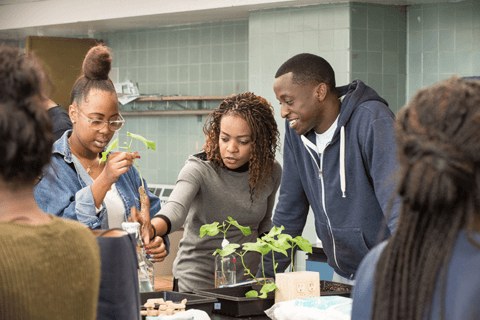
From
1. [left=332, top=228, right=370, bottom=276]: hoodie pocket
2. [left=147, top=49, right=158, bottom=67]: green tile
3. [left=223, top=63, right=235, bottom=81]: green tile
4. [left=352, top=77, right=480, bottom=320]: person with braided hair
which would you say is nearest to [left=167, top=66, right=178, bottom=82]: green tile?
[left=147, top=49, right=158, bottom=67]: green tile

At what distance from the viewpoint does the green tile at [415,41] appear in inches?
173

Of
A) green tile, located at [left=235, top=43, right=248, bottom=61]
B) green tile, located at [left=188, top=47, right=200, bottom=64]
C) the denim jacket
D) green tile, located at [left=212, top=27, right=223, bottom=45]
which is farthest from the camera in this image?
green tile, located at [left=188, top=47, right=200, bottom=64]

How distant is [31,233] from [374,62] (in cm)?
391

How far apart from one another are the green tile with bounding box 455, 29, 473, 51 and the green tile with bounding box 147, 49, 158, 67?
3.01m

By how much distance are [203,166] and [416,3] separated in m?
2.82

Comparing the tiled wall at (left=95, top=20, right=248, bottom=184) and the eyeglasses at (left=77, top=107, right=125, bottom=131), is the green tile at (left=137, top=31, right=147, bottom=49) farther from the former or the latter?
the eyeglasses at (left=77, top=107, right=125, bottom=131)

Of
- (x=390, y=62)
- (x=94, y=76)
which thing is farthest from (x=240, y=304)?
(x=390, y=62)

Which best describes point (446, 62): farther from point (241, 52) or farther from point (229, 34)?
point (229, 34)

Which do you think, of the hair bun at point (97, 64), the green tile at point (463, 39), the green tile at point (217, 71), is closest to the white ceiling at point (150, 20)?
the green tile at point (463, 39)

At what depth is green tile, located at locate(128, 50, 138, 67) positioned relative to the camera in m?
5.91

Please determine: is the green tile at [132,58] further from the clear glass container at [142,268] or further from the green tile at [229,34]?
the clear glass container at [142,268]

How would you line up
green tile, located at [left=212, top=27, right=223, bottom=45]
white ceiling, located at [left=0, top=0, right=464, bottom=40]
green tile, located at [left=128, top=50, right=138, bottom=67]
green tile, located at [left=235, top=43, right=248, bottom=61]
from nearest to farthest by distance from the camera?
white ceiling, located at [left=0, top=0, right=464, bottom=40] → green tile, located at [left=235, top=43, right=248, bottom=61] → green tile, located at [left=212, top=27, right=223, bottom=45] → green tile, located at [left=128, top=50, right=138, bottom=67]

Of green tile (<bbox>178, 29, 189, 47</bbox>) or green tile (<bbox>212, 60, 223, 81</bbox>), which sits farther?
green tile (<bbox>178, 29, 189, 47</bbox>)

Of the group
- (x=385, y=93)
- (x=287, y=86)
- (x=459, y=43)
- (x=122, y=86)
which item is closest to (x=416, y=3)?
(x=459, y=43)
